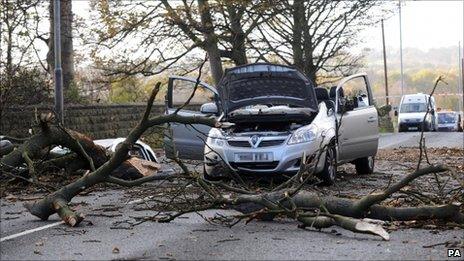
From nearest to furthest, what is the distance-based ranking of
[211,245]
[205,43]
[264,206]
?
[211,245], [264,206], [205,43]

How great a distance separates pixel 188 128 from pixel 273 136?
2412mm

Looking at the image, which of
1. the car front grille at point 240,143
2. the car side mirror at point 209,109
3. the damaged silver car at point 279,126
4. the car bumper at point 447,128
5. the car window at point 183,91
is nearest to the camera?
the damaged silver car at point 279,126

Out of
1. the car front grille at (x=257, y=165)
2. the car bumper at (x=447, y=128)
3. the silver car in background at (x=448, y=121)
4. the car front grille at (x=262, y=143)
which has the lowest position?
the car bumper at (x=447, y=128)

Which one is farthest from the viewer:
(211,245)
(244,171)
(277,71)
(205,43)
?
(205,43)

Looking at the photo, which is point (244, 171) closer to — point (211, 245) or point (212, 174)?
point (212, 174)

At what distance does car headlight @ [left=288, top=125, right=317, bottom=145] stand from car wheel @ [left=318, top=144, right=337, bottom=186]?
42cm

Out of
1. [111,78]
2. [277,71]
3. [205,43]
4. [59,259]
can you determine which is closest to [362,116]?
[277,71]

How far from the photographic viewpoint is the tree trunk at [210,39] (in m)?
26.3

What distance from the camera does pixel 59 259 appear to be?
6.30 metres

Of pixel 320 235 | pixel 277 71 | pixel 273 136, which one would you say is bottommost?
pixel 320 235

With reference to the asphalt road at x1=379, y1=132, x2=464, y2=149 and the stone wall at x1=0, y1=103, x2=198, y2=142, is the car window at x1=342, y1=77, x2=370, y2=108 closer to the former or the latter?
the stone wall at x1=0, y1=103, x2=198, y2=142

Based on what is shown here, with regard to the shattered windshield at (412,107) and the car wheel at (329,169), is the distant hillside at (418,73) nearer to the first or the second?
the shattered windshield at (412,107)

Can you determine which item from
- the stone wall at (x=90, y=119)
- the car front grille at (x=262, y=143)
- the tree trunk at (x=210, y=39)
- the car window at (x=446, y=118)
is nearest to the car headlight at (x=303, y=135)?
the car front grille at (x=262, y=143)

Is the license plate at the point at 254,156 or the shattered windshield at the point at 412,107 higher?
the license plate at the point at 254,156
